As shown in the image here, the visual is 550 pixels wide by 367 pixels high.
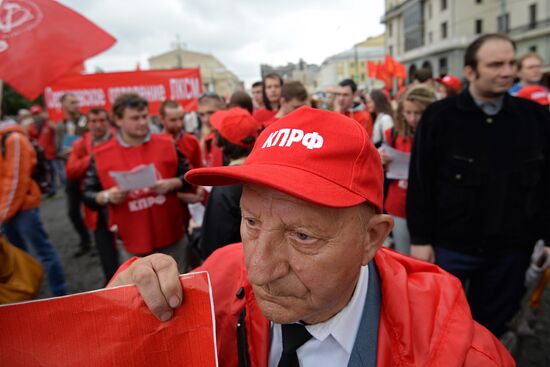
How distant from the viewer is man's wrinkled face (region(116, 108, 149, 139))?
2.89m

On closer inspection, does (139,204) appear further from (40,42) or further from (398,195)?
(398,195)

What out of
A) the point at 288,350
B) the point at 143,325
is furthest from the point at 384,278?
the point at 143,325

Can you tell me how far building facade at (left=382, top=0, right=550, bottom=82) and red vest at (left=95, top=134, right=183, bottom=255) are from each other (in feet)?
113

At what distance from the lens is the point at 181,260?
3.13m

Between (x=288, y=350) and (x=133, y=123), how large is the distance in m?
2.34

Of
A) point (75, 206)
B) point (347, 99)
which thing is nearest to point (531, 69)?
point (347, 99)

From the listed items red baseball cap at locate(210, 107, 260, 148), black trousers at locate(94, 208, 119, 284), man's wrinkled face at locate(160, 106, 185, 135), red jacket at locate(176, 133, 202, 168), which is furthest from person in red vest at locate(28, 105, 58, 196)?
red baseball cap at locate(210, 107, 260, 148)

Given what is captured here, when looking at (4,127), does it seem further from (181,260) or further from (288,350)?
(288,350)

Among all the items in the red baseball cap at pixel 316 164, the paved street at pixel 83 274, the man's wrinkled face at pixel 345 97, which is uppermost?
the man's wrinkled face at pixel 345 97

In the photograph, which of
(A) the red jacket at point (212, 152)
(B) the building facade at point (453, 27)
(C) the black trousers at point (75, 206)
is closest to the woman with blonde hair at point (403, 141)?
(A) the red jacket at point (212, 152)

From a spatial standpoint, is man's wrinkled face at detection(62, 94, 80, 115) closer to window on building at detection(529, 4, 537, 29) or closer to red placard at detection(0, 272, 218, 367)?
red placard at detection(0, 272, 218, 367)

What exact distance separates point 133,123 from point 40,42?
77 centimetres

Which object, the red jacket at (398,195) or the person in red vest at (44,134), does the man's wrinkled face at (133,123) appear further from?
the person in red vest at (44,134)

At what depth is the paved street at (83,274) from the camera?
274cm
